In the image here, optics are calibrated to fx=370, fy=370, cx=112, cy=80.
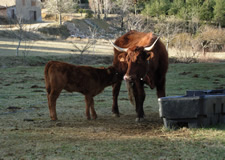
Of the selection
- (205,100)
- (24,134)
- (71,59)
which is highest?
(205,100)

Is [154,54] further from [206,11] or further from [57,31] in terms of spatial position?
[206,11]

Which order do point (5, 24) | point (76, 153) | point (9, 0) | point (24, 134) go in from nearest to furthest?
point (76, 153) → point (24, 134) → point (5, 24) → point (9, 0)

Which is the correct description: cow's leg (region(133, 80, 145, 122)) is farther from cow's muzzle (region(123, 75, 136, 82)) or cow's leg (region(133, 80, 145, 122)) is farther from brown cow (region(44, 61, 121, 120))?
brown cow (region(44, 61, 121, 120))

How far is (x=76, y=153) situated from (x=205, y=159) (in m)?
1.78

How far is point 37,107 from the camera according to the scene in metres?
11.0

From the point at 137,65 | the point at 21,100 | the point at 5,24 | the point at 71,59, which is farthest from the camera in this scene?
the point at 5,24

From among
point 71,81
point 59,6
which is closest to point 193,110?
point 71,81

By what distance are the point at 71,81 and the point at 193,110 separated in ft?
10.3

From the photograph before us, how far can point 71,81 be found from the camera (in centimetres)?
865

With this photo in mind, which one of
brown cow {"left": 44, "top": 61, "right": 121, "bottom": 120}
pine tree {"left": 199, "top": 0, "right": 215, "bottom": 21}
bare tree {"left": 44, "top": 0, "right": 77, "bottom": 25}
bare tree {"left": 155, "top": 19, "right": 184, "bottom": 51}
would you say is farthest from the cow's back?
pine tree {"left": 199, "top": 0, "right": 215, "bottom": 21}

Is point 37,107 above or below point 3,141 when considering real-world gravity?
below

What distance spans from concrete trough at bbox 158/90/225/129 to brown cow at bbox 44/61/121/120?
2420mm

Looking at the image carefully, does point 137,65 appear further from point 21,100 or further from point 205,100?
point 21,100

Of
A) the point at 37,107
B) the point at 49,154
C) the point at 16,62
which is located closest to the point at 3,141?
the point at 49,154
